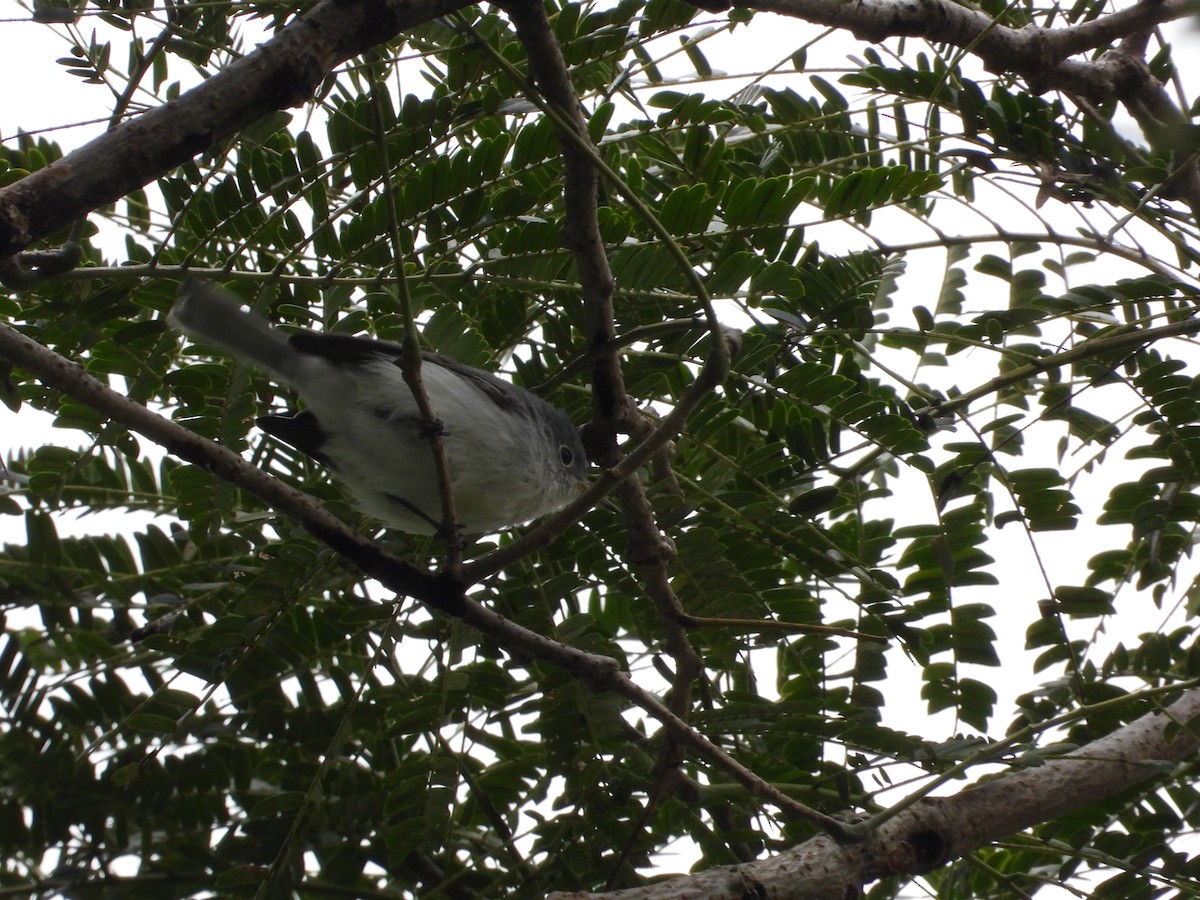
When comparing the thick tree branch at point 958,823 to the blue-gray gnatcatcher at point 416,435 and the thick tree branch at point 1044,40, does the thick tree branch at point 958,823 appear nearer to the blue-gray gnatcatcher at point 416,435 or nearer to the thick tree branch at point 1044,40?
the blue-gray gnatcatcher at point 416,435

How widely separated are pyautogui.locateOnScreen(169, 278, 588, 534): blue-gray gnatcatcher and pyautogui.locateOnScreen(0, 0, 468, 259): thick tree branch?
0.93 m

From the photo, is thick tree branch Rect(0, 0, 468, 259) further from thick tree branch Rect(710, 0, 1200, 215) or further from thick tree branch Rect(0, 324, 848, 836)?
thick tree branch Rect(710, 0, 1200, 215)

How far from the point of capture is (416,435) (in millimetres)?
2396

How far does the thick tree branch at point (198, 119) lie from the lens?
119 centimetres

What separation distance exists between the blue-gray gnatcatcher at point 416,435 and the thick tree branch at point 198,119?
3.06 ft

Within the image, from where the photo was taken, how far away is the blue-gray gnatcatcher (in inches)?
90.5

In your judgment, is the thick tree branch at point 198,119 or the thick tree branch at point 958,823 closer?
the thick tree branch at point 198,119

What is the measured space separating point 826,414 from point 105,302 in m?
1.42

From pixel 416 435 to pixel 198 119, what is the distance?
1.21m

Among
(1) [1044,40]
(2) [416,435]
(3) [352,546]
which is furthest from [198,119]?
(1) [1044,40]

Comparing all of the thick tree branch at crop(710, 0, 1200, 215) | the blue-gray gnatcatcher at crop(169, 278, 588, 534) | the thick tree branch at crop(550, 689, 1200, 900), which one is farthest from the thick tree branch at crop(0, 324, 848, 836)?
the thick tree branch at crop(710, 0, 1200, 215)

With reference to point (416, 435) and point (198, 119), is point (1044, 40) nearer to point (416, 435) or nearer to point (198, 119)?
point (416, 435)

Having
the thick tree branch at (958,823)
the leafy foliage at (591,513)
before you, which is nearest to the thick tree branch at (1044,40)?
the leafy foliage at (591,513)

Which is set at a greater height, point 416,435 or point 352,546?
point 416,435
